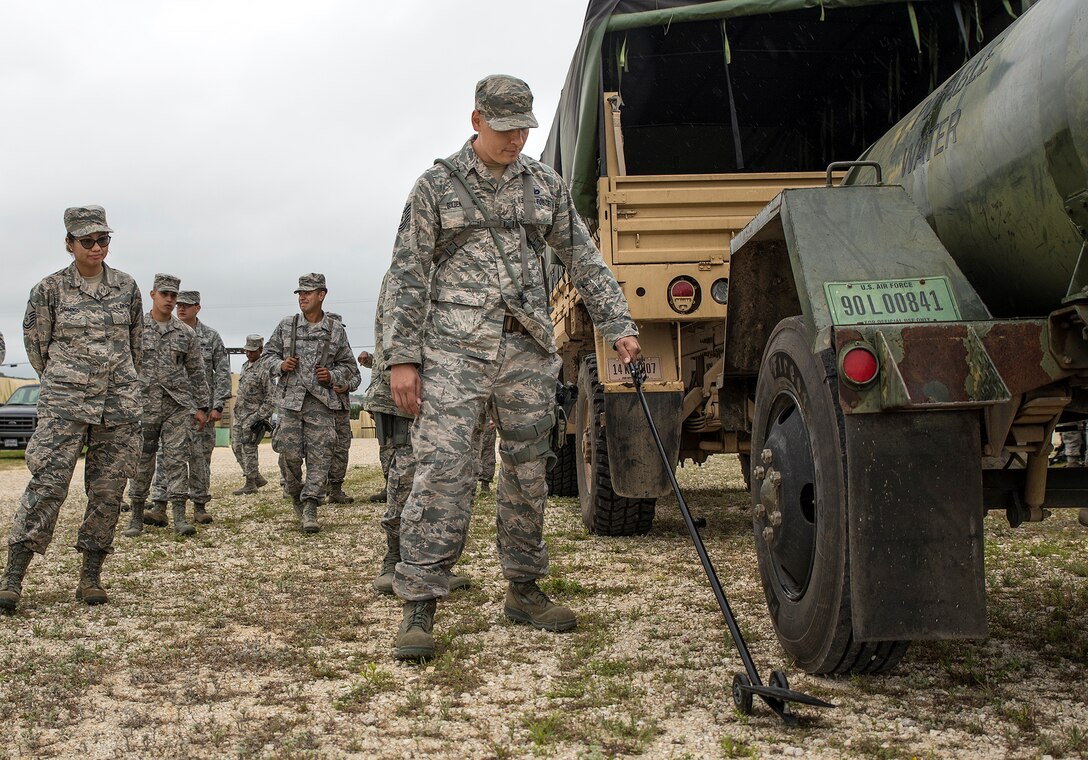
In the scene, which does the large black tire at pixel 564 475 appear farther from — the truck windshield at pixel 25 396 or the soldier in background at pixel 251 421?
the truck windshield at pixel 25 396

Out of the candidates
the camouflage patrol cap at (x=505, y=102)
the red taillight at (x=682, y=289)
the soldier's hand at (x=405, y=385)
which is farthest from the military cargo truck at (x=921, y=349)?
the red taillight at (x=682, y=289)

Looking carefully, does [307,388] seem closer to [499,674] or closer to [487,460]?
[487,460]

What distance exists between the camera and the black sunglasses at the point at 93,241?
529cm

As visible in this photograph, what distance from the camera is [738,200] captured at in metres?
5.66

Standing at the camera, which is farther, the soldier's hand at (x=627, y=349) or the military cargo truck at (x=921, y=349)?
the soldier's hand at (x=627, y=349)

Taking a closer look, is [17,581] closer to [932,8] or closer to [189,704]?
[189,704]

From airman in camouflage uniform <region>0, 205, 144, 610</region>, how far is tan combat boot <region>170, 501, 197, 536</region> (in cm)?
272

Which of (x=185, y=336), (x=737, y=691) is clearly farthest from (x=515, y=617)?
(x=185, y=336)

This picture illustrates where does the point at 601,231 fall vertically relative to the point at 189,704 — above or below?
above

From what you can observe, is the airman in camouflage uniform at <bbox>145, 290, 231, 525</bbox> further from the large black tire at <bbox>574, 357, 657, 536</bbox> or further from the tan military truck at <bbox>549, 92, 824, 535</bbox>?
the tan military truck at <bbox>549, 92, 824, 535</bbox>

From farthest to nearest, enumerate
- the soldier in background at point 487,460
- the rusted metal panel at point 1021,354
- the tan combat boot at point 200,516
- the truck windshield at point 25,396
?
the truck windshield at point 25,396
the tan combat boot at point 200,516
the soldier in background at point 487,460
the rusted metal panel at point 1021,354

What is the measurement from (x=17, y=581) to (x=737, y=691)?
362 cm

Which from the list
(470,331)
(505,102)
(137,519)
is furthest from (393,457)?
(137,519)

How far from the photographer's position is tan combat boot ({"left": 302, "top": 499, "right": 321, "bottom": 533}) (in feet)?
26.0
